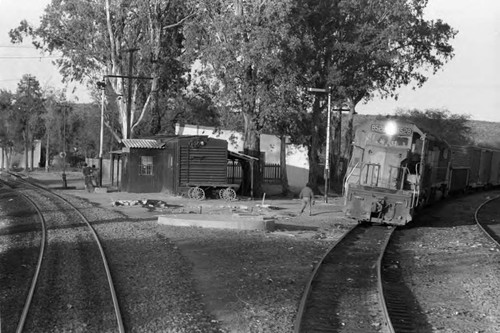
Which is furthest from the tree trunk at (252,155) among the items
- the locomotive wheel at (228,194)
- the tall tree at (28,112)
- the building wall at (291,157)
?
the tall tree at (28,112)

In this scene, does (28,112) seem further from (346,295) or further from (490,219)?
(346,295)

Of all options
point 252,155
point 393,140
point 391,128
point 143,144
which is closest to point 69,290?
point 393,140

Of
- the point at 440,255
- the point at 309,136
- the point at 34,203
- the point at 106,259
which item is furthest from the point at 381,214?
the point at 309,136

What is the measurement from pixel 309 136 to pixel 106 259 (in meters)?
28.5

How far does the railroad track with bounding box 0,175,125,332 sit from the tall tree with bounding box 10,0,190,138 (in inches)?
980

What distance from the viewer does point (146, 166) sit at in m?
34.6

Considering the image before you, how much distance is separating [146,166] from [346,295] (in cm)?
2588

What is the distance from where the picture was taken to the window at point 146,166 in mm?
34406

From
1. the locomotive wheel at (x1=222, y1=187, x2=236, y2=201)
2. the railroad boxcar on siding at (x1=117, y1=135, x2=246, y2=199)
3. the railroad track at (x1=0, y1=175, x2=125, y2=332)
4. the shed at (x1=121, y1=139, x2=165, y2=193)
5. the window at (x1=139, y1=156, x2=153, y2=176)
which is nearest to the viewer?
the railroad track at (x1=0, y1=175, x2=125, y2=332)

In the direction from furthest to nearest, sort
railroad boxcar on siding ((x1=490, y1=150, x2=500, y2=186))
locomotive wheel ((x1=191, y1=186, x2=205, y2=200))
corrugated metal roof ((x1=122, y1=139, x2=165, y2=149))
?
railroad boxcar on siding ((x1=490, y1=150, x2=500, y2=186)) → corrugated metal roof ((x1=122, y1=139, x2=165, y2=149)) → locomotive wheel ((x1=191, y1=186, x2=205, y2=200))

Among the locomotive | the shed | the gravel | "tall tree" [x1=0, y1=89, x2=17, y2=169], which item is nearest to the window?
the shed

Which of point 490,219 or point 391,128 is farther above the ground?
point 391,128

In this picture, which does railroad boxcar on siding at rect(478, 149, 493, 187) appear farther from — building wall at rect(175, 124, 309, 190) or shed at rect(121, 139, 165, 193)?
shed at rect(121, 139, 165, 193)

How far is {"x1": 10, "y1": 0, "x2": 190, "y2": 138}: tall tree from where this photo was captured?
1569 inches
